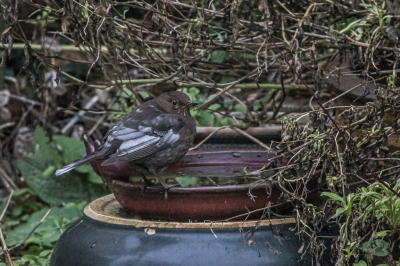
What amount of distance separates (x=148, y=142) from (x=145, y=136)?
0.20ft

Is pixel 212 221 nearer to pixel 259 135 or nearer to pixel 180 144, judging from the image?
pixel 180 144

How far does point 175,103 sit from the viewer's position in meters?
3.61

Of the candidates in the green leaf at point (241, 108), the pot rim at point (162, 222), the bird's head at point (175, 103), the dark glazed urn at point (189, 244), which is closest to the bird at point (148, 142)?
the bird's head at point (175, 103)

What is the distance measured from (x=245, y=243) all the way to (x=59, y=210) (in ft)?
9.08

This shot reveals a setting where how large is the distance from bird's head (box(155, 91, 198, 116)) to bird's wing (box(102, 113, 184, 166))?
29cm

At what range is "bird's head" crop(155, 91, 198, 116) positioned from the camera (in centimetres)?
358

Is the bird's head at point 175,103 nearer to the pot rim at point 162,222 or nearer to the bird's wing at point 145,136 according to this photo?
the bird's wing at point 145,136

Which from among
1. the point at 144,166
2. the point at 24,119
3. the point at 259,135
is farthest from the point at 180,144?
the point at 24,119

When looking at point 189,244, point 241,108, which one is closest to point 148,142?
point 189,244

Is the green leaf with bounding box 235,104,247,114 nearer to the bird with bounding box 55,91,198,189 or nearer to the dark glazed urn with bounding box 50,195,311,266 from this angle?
the bird with bounding box 55,91,198,189

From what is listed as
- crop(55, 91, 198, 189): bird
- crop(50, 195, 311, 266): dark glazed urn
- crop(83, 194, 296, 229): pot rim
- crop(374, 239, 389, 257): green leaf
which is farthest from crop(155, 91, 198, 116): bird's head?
crop(374, 239, 389, 257): green leaf

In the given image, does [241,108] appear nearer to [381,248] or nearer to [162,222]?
[162,222]

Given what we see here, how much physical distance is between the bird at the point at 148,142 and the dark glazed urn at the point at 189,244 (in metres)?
0.56

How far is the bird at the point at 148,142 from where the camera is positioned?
3.04 metres
